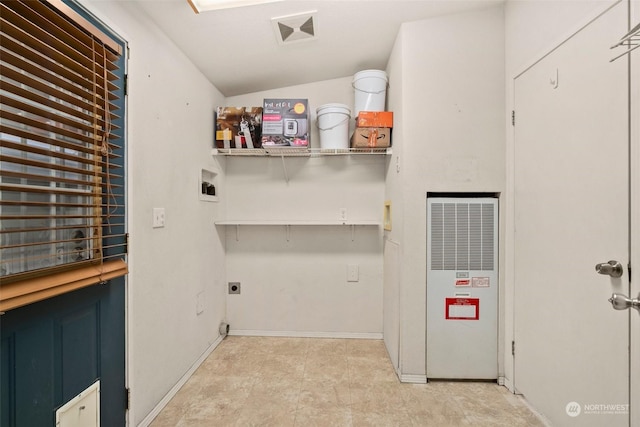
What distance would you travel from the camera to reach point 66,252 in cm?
117

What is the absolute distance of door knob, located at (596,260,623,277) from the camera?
4.07ft

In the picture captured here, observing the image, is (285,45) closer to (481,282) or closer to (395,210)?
(395,210)

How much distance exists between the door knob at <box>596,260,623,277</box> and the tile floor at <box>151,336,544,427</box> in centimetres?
103

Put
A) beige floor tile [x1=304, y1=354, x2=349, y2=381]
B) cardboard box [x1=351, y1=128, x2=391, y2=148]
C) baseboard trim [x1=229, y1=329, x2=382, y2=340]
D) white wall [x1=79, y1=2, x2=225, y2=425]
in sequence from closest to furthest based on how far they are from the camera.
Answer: white wall [x1=79, y1=2, x2=225, y2=425], beige floor tile [x1=304, y1=354, x2=349, y2=381], cardboard box [x1=351, y1=128, x2=391, y2=148], baseboard trim [x1=229, y1=329, x2=382, y2=340]

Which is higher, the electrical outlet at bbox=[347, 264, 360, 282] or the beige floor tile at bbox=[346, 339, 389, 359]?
the electrical outlet at bbox=[347, 264, 360, 282]

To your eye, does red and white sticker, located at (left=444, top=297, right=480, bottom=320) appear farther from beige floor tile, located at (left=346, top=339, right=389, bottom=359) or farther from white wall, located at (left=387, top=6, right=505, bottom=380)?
beige floor tile, located at (left=346, top=339, right=389, bottom=359)

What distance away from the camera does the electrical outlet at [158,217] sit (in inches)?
67.9

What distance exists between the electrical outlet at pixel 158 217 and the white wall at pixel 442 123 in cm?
162

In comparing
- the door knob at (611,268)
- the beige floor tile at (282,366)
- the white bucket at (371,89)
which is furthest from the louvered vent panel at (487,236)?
the beige floor tile at (282,366)

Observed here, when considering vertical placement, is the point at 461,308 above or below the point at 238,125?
below

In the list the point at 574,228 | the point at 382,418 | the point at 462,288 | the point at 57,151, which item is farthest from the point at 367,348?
the point at 57,151

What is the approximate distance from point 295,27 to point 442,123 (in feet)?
4.02

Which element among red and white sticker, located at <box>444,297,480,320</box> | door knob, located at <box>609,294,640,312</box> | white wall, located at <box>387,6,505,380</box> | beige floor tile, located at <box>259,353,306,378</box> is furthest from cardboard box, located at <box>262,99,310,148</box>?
door knob, located at <box>609,294,640,312</box>

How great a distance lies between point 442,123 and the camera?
2.06 meters
